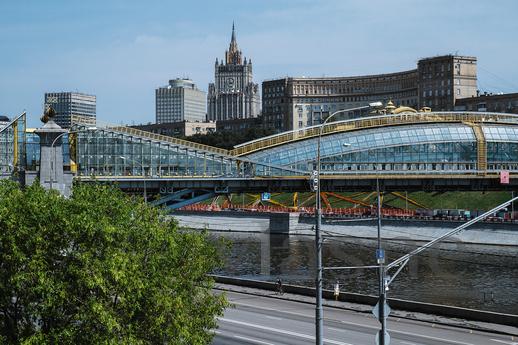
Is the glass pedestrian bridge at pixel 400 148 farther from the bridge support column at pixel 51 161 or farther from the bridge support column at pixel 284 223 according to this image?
the bridge support column at pixel 51 161

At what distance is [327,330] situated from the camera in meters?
47.0

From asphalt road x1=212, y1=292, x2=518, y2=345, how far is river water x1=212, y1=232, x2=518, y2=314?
14.2 meters

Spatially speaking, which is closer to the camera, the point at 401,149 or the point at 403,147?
the point at 403,147

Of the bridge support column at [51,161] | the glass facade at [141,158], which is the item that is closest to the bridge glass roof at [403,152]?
the glass facade at [141,158]

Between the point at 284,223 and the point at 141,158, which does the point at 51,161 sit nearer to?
the point at 141,158

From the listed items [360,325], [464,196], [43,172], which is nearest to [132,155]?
[43,172]

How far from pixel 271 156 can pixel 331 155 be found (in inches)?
328

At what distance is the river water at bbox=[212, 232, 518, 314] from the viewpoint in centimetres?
6888

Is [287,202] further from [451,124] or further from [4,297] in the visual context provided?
[4,297]

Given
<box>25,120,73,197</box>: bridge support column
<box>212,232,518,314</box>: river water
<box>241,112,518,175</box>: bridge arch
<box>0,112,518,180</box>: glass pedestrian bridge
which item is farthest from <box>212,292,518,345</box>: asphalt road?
<box>241,112,518,175</box>: bridge arch

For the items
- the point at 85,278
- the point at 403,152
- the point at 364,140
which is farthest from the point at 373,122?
the point at 85,278

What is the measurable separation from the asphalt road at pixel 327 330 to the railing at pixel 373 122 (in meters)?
65.9

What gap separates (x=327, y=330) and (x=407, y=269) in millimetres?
42414

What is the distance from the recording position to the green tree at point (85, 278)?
26.9 m
